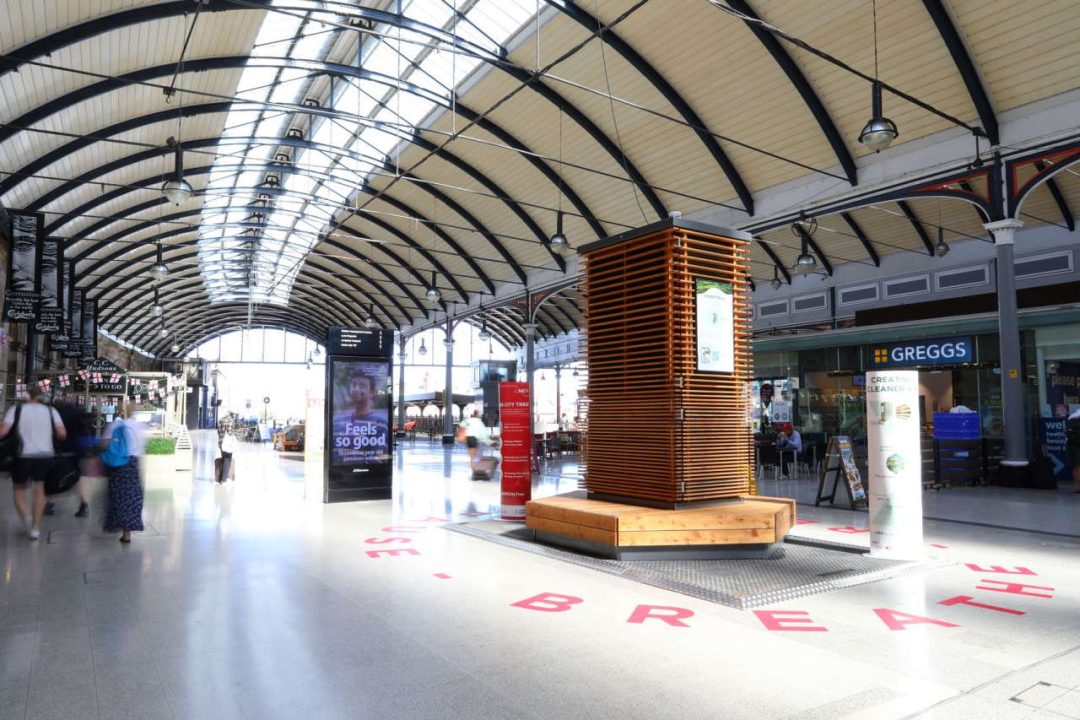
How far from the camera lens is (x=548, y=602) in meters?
4.67

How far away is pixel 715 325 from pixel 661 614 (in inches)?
122

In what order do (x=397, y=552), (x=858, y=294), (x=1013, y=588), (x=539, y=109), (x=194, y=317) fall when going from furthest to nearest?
(x=194, y=317)
(x=858, y=294)
(x=539, y=109)
(x=397, y=552)
(x=1013, y=588)

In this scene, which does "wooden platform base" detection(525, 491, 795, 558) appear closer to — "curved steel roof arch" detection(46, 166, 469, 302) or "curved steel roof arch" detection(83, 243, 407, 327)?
"curved steel roof arch" detection(46, 166, 469, 302)

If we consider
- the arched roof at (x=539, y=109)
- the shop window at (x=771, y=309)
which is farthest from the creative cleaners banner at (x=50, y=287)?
the shop window at (x=771, y=309)

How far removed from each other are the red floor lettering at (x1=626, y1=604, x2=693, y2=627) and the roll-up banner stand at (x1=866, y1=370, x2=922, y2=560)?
2590mm

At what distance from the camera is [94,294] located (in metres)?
31.5

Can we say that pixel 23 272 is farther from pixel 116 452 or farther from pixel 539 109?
pixel 539 109

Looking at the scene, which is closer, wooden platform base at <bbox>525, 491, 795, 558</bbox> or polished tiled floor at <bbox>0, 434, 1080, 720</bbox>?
polished tiled floor at <bbox>0, 434, 1080, 720</bbox>

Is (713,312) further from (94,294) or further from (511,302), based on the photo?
(94,294)

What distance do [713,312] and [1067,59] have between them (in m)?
8.40

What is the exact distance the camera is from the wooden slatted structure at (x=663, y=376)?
6406mm

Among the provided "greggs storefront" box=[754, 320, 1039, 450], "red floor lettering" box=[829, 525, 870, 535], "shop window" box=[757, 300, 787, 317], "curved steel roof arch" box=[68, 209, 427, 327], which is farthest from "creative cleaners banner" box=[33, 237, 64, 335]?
"shop window" box=[757, 300, 787, 317]

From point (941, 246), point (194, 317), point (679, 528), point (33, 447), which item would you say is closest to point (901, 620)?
point (679, 528)

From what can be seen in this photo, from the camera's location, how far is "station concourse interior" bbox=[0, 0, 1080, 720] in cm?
356
